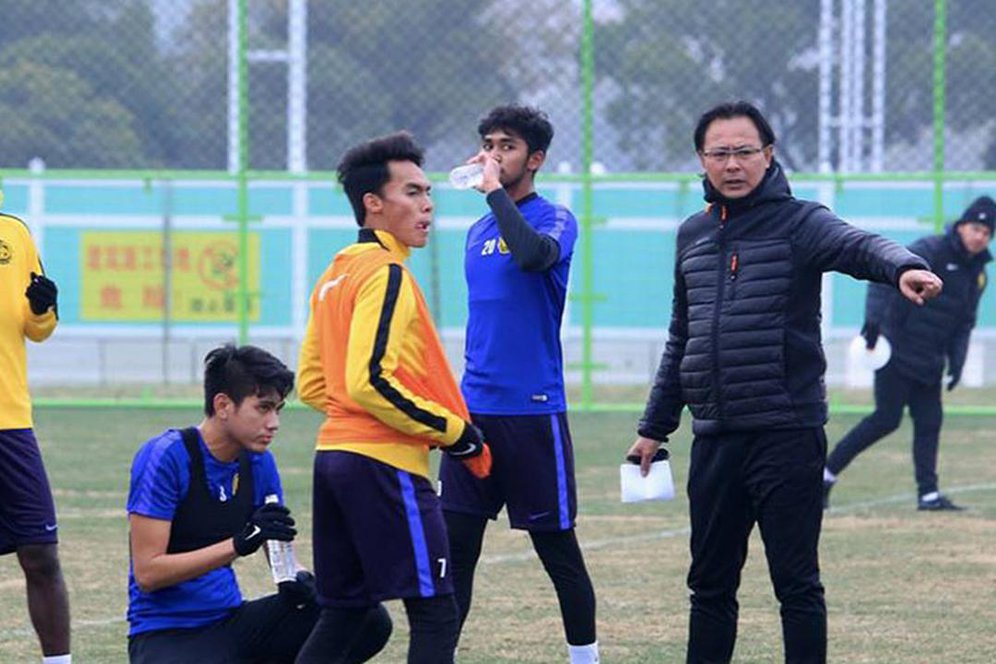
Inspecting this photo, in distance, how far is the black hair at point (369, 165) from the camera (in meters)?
6.34

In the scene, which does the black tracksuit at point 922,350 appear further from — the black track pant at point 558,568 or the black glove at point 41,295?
the black glove at point 41,295

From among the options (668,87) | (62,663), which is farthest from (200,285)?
(62,663)

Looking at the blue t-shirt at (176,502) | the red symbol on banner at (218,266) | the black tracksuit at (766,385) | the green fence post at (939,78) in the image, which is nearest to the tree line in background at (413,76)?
the green fence post at (939,78)

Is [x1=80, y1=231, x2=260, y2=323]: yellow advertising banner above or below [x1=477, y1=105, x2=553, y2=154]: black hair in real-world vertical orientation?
below

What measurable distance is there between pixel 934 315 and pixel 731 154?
6390 mm

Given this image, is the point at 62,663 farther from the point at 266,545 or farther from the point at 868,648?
the point at 868,648

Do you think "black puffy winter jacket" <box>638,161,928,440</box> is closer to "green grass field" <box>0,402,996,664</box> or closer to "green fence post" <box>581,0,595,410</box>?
"green grass field" <box>0,402,996,664</box>

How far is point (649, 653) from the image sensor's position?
27.0 ft

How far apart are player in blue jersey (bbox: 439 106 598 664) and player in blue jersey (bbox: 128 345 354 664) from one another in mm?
1159

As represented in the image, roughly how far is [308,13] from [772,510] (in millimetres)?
14561

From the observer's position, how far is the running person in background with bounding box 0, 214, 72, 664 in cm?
711

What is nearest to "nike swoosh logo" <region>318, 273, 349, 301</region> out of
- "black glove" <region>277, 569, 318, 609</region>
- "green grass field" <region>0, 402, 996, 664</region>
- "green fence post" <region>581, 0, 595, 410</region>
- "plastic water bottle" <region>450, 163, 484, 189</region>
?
"black glove" <region>277, 569, 318, 609</region>

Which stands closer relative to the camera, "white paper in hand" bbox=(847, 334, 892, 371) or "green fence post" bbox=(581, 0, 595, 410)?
"white paper in hand" bbox=(847, 334, 892, 371)

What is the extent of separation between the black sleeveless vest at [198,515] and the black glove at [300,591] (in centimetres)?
22
